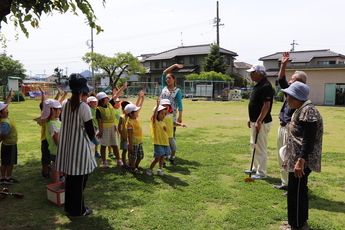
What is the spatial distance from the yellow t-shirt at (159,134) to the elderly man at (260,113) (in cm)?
171

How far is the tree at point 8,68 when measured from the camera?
42334 mm

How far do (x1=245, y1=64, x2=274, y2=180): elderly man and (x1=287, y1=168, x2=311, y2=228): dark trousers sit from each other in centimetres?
195

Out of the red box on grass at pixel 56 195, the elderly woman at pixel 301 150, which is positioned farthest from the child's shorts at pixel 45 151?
the elderly woman at pixel 301 150

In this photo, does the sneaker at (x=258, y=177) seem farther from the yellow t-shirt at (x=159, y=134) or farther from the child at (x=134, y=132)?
the child at (x=134, y=132)

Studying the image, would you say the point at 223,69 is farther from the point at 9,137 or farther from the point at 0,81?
the point at 9,137

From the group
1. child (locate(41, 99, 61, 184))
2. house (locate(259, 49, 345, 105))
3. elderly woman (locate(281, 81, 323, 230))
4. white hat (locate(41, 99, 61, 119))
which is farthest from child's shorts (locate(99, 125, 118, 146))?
house (locate(259, 49, 345, 105))

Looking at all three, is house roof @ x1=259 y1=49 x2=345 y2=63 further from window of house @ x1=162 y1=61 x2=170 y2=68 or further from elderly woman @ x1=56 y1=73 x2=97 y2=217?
elderly woman @ x1=56 y1=73 x2=97 y2=217

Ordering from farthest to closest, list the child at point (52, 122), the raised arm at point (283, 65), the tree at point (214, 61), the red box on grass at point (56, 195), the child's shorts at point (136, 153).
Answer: the tree at point (214, 61) → the child's shorts at point (136, 153) → the raised arm at point (283, 65) → the child at point (52, 122) → the red box on grass at point (56, 195)

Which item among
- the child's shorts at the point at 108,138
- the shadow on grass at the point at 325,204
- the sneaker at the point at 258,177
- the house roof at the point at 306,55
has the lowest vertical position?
the shadow on grass at the point at 325,204

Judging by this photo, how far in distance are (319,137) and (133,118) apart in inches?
133

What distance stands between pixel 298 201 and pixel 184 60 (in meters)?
46.8

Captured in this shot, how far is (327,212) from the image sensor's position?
423 centimetres

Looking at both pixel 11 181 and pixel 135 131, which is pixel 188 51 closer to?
pixel 135 131

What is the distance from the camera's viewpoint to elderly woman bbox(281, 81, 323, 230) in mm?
3416
